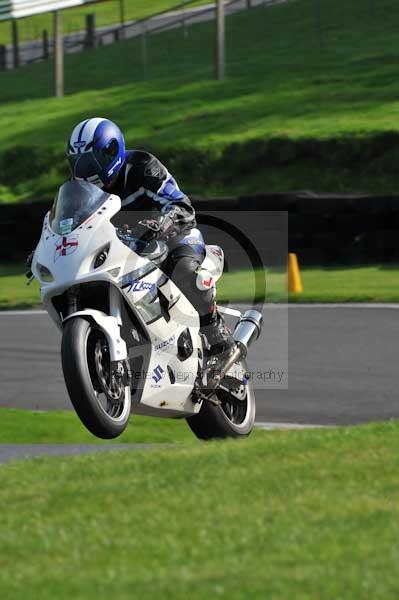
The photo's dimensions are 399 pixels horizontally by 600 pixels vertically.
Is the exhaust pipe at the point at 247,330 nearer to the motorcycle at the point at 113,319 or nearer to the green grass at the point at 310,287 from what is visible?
the motorcycle at the point at 113,319

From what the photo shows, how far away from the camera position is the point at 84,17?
56.3 metres

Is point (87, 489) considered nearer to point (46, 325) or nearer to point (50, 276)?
point (50, 276)

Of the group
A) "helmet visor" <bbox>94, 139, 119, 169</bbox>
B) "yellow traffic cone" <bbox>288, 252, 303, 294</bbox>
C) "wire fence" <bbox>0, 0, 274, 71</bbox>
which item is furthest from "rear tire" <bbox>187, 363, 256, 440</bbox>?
"wire fence" <bbox>0, 0, 274, 71</bbox>

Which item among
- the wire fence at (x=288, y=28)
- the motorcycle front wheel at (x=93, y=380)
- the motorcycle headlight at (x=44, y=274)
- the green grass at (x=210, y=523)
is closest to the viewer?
the green grass at (x=210, y=523)

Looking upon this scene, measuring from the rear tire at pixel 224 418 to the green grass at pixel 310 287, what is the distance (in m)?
6.44

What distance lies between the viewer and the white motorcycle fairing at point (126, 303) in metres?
6.64

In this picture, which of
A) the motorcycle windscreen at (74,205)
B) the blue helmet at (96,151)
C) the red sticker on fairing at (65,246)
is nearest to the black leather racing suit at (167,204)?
the blue helmet at (96,151)

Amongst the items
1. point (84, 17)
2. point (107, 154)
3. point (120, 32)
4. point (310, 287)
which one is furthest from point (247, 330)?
point (84, 17)

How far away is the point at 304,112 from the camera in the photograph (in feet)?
79.4

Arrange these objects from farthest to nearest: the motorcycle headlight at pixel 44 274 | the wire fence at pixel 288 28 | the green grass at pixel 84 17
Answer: the green grass at pixel 84 17, the wire fence at pixel 288 28, the motorcycle headlight at pixel 44 274

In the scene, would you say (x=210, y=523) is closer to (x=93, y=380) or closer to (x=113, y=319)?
(x=93, y=380)

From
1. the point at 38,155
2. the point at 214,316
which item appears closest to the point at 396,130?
the point at 38,155

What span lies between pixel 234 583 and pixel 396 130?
18400mm

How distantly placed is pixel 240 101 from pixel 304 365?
615 inches
